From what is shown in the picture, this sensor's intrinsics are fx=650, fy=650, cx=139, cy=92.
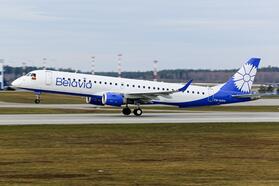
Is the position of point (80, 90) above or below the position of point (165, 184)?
above

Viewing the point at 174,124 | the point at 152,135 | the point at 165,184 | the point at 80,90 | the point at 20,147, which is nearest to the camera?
the point at 165,184

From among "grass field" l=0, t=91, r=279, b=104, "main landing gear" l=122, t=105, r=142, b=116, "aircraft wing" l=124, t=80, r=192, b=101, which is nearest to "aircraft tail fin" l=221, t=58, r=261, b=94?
"aircraft wing" l=124, t=80, r=192, b=101

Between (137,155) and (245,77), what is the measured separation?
3312 centimetres

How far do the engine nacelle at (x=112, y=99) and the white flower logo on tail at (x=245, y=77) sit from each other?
39.5 ft

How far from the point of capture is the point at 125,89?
173 ft

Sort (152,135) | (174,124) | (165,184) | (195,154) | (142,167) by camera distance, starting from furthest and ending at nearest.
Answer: (174,124) → (152,135) → (195,154) → (142,167) → (165,184)

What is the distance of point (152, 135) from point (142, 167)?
37.5ft

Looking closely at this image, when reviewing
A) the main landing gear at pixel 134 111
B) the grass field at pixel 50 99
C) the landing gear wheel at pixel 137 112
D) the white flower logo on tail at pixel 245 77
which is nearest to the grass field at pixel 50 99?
the grass field at pixel 50 99

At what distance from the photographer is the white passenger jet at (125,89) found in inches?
2014

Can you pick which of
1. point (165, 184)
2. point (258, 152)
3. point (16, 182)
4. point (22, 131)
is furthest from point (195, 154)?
point (22, 131)

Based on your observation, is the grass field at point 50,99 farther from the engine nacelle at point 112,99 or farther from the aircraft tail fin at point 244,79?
the engine nacelle at point 112,99

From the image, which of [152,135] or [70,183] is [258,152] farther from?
[70,183]

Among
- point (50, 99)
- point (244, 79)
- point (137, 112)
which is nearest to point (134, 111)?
point (137, 112)

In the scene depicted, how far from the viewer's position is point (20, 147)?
27.6m
